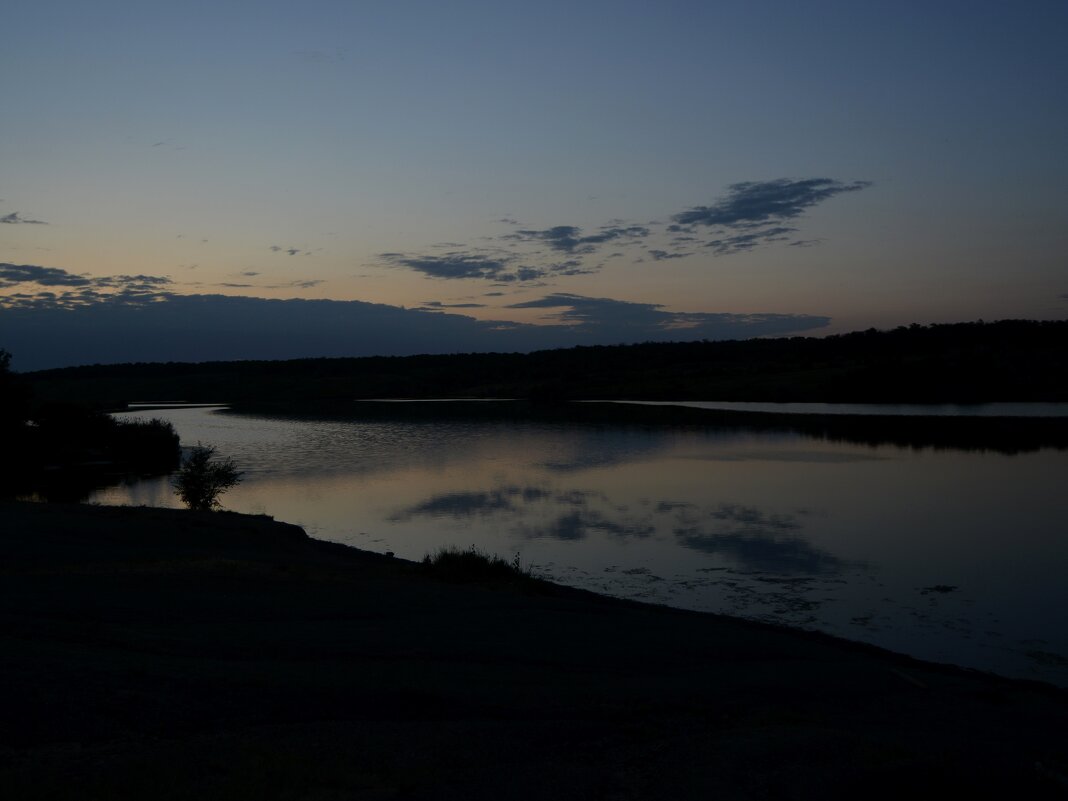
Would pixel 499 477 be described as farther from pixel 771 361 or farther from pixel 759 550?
pixel 771 361

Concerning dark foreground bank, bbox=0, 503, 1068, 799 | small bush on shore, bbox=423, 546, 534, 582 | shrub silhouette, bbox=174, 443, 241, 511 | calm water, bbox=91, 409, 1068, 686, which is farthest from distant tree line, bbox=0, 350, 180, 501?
dark foreground bank, bbox=0, 503, 1068, 799

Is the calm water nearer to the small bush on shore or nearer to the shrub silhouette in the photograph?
the shrub silhouette

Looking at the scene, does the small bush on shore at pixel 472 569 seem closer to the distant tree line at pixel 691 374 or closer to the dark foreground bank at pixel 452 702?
the dark foreground bank at pixel 452 702

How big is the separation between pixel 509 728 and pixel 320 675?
1.83m

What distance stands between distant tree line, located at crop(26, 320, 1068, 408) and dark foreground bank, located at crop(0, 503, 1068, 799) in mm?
67779

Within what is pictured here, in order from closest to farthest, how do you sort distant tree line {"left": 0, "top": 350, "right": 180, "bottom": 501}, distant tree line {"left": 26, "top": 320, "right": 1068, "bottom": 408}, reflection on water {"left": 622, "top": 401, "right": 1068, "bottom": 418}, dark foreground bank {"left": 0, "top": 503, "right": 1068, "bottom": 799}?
dark foreground bank {"left": 0, "top": 503, "right": 1068, "bottom": 799}
distant tree line {"left": 0, "top": 350, "right": 180, "bottom": 501}
reflection on water {"left": 622, "top": 401, "right": 1068, "bottom": 418}
distant tree line {"left": 26, "top": 320, "right": 1068, "bottom": 408}

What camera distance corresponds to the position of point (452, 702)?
7211 mm

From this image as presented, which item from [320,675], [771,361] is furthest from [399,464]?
[771,361]

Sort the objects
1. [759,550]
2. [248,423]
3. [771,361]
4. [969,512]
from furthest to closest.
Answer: [771,361], [248,423], [969,512], [759,550]

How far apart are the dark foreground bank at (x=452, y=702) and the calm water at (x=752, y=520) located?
262cm

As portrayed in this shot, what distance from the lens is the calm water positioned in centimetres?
1330

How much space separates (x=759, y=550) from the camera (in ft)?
59.2

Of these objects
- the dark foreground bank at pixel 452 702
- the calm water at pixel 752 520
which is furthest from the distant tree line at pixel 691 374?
the dark foreground bank at pixel 452 702

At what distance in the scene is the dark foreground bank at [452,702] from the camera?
5.58 metres
